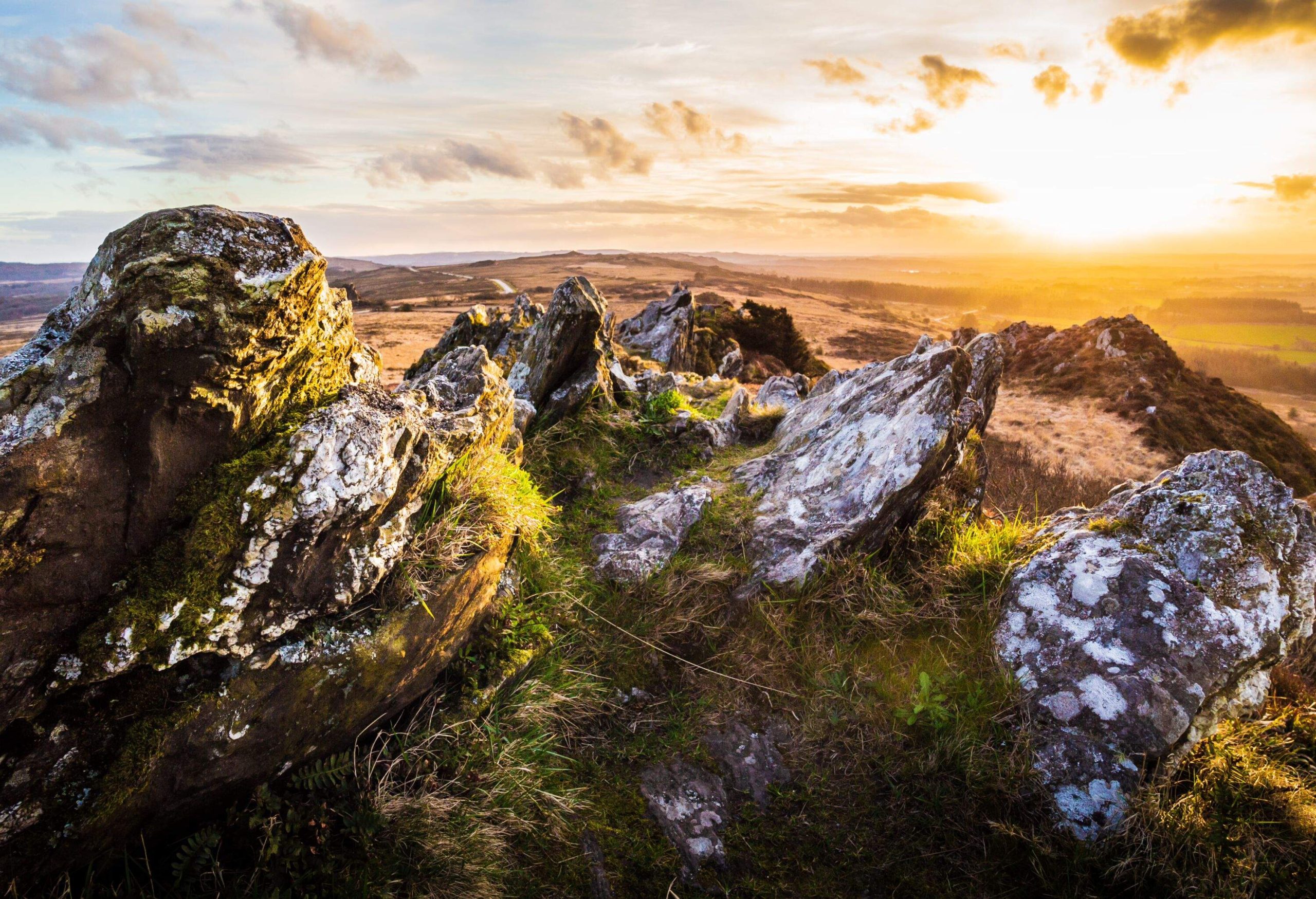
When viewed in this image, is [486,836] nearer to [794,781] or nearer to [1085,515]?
[794,781]

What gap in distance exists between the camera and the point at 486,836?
3865mm

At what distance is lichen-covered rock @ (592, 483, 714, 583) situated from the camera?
6238 mm

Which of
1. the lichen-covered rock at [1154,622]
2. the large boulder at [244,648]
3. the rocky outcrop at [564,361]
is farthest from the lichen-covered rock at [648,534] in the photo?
the lichen-covered rock at [1154,622]

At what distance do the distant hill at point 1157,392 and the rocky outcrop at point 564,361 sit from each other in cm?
2075

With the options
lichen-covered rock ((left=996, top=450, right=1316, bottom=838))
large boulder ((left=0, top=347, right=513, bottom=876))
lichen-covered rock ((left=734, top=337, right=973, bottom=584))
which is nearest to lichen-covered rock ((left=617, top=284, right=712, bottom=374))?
lichen-covered rock ((left=734, top=337, right=973, bottom=584))

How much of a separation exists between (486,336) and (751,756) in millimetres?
8854

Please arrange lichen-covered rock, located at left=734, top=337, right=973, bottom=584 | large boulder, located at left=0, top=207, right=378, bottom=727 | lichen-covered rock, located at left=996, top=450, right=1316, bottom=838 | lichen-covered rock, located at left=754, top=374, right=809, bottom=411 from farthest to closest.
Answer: lichen-covered rock, located at left=754, top=374, right=809, bottom=411 → lichen-covered rock, located at left=734, top=337, right=973, bottom=584 → lichen-covered rock, located at left=996, top=450, right=1316, bottom=838 → large boulder, located at left=0, top=207, right=378, bottom=727

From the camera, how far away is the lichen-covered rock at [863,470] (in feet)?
20.3

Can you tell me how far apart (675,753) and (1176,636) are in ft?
13.3

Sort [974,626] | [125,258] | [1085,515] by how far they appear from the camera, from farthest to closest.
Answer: [1085,515], [974,626], [125,258]

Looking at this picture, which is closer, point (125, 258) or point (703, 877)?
point (125, 258)

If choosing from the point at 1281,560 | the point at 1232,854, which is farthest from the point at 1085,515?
the point at 1232,854

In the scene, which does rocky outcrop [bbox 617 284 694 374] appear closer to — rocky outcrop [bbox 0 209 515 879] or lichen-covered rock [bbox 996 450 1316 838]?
lichen-covered rock [bbox 996 450 1316 838]

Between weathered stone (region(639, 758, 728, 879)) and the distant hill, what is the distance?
22.1 meters
